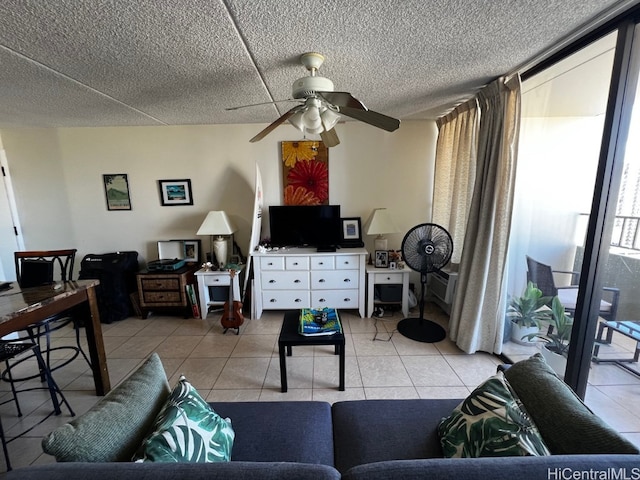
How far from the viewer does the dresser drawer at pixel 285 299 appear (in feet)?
9.90

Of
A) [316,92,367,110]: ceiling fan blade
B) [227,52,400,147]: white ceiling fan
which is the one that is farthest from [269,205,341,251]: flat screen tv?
[316,92,367,110]: ceiling fan blade

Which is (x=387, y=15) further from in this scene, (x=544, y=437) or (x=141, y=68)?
(x=544, y=437)

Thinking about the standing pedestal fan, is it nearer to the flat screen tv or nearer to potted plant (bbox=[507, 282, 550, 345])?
potted plant (bbox=[507, 282, 550, 345])

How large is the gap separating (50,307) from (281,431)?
1.58 metres

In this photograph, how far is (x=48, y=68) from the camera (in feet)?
5.61

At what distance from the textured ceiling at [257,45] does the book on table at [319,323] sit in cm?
180

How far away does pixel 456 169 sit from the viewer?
2721mm

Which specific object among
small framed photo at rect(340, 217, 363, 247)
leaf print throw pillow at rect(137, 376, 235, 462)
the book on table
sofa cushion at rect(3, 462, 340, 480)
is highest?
small framed photo at rect(340, 217, 363, 247)

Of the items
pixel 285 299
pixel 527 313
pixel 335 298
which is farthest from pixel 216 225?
pixel 527 313

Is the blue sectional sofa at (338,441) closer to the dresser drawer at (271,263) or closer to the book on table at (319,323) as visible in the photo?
the book on table at (319,323)

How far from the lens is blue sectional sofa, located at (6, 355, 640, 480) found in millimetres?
644

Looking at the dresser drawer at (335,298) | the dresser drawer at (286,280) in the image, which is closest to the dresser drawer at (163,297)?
the dresser drawer at (286,280)

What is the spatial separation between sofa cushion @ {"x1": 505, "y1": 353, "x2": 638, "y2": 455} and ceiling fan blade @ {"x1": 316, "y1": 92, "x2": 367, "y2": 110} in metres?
1.42

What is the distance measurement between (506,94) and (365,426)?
238cm
